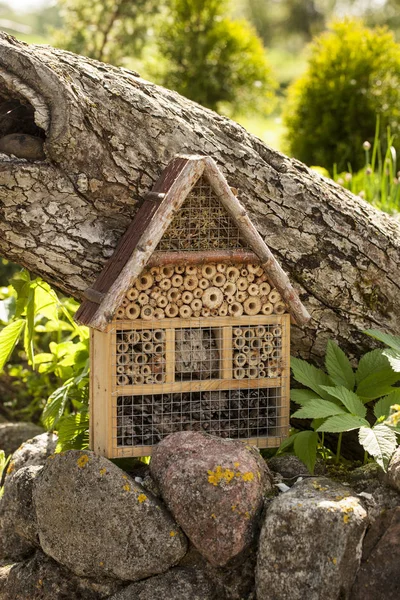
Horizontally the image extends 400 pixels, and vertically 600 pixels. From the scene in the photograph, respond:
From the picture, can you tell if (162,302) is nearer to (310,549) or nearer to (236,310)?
(236,310)

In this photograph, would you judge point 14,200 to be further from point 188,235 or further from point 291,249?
point 291,249

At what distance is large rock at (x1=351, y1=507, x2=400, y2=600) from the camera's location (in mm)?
2770

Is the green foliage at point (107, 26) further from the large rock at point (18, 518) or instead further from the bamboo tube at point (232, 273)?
the large rock at point (18, 518)

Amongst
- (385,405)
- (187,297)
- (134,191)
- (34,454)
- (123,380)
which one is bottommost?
(34,454)

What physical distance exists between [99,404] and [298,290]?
1.15m

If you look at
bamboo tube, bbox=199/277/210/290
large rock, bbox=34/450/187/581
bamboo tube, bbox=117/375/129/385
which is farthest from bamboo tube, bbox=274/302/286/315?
large rock, bbox=34/450/187/581

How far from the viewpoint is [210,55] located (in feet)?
34.1

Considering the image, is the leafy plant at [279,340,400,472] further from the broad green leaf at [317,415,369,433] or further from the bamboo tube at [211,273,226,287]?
the bamboo tube at [211,273,226,287]

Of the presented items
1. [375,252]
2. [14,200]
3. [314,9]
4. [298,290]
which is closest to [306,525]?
[298,290]

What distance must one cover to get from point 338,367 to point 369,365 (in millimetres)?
151

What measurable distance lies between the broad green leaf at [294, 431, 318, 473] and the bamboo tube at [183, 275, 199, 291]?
822mm

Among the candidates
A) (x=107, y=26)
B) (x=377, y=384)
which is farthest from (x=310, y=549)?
(x=107, y=26)

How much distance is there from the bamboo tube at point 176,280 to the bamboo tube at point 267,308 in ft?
1.33

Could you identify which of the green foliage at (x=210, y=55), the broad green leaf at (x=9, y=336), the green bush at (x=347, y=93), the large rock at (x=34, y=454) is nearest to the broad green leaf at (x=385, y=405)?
the large rock at (x=34, y=454)
